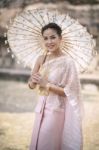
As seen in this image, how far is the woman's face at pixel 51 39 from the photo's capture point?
273 cm

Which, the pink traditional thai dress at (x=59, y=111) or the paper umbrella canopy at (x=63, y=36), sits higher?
the paper umbrella canopy at (x=63, y=36)

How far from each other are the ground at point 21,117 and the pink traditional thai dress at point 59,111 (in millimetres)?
541

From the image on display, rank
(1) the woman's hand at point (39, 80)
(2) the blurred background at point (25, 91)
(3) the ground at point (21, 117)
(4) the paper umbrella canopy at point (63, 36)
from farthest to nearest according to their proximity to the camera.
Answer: (2) the blurred background at point (25, 91)
(3) the ground at point (21, 117)
(4) the paper umbrella canopy at point (63, 36)
(1) the woman's hand at point (39, 80)

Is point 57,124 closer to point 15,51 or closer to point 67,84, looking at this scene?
point 67,84

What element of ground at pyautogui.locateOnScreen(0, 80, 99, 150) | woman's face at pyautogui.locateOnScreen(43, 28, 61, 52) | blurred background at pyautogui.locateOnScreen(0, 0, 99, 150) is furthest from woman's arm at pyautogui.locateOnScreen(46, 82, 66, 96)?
blurred background at pyautogui.locateOnScreen(0, 0, 99, 150)

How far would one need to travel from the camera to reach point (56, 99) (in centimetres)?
273

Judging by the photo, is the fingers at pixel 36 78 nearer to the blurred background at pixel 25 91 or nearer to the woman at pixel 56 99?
the woman at pixel 56 99

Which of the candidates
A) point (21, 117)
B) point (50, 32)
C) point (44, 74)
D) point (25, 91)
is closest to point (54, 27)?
point (50, 32)

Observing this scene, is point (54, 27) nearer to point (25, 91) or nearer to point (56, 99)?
point (56, 99)

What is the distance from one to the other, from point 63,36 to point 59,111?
59cm

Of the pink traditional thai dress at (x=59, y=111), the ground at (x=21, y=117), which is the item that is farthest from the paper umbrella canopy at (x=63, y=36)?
the ground at (x=21, y=117)

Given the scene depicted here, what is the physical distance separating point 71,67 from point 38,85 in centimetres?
27

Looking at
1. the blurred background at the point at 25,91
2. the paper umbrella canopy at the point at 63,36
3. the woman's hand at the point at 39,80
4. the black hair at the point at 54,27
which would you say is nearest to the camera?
the woman's hand at the point at 39,80

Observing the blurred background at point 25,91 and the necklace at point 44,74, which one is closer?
the necklace at point 44,74
